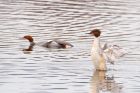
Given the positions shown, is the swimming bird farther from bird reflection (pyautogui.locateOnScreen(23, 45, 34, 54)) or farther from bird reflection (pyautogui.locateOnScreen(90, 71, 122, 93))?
bird reflection (pyautogui.locateOnScreen(90, 71, 122, 93))

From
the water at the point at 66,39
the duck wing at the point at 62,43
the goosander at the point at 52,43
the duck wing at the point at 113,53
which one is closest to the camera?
the water at the point at 66,39

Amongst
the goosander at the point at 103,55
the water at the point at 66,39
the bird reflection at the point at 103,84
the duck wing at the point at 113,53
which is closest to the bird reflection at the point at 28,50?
the water at the point at 66,39

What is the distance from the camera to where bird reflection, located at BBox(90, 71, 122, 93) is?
52.3 feet

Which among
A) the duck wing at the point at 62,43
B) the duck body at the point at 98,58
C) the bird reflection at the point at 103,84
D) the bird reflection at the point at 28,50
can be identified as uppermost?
the duck wing at the point at 62,43

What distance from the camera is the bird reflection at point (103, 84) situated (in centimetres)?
1595

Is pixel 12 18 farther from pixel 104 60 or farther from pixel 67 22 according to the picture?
pixel 104 60

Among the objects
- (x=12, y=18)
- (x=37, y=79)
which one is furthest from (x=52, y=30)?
(x=37, y=79)

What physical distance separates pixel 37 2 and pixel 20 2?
2.52ft

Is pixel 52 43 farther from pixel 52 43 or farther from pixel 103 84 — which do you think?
pixel 103 84

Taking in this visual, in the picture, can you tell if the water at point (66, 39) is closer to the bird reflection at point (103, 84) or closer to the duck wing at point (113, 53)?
the bird reflection at point (103, 84)

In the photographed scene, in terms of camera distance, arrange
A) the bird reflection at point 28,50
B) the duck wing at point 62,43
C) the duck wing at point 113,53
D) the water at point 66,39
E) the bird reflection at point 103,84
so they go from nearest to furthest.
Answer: the bird reflection at point 103,84, the water at point 66,39, the duck wing at point 113,53, the bird reflection at point 28,50, the duck wing at point 62,43

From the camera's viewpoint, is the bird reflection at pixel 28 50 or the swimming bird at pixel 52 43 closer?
the bird reflection at pixel 28 50

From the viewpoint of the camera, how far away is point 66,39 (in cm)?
2305

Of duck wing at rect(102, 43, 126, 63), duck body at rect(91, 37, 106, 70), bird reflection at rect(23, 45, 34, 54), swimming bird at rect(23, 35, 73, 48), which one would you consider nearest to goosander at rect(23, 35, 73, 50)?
swimming bird at rect(23, 35, 73, 48)
